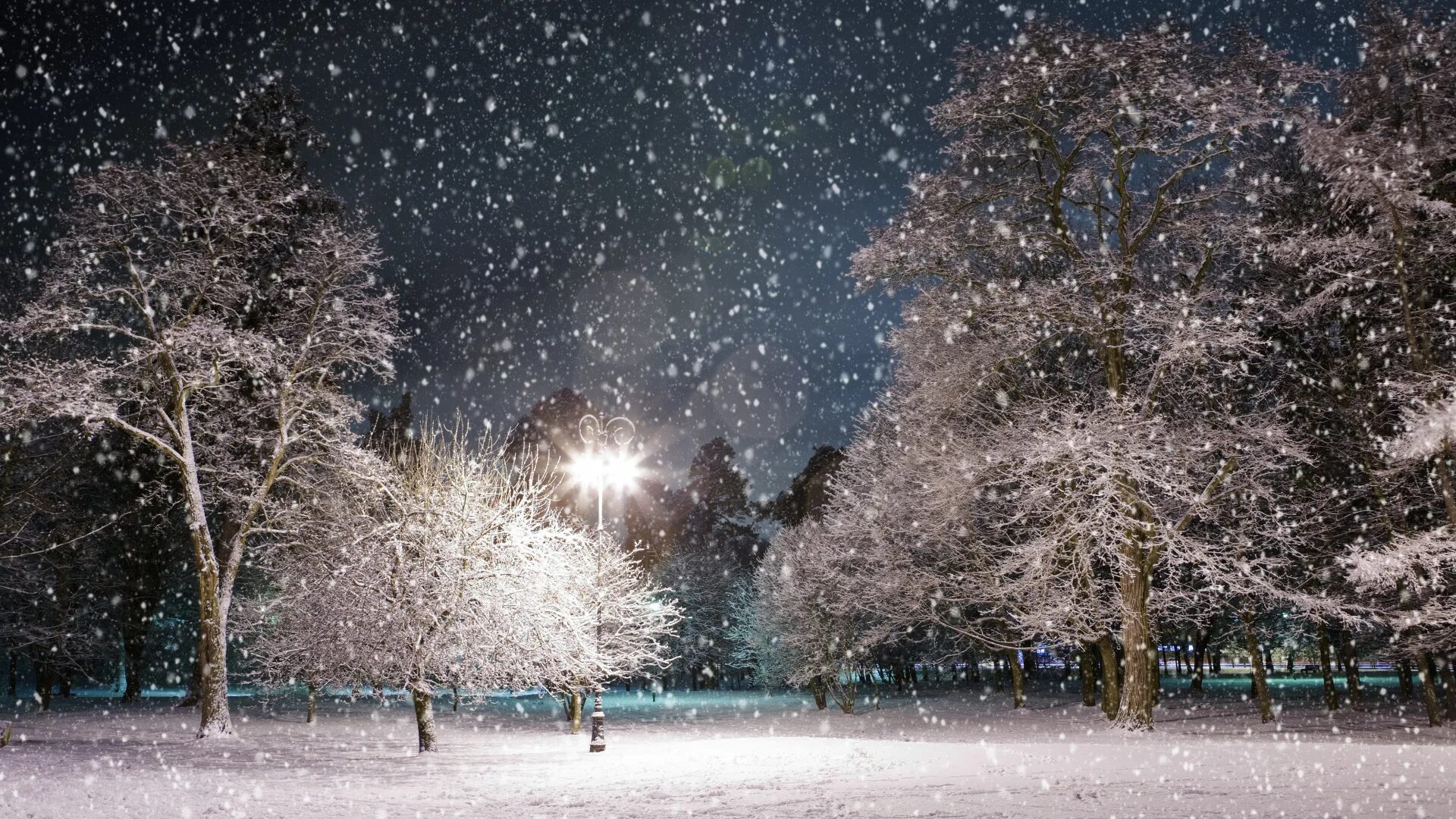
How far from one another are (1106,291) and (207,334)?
56.5 feet

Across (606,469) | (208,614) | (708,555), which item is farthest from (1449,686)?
(708,555)

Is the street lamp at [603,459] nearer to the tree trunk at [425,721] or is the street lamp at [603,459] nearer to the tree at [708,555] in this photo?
the tree trunk at [425,721]

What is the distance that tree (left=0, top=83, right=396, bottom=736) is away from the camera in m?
17.2

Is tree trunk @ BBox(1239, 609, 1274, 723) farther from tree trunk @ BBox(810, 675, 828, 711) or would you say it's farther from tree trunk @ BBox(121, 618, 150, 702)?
tree trunk @ BBox(121, 618, 150, 702)

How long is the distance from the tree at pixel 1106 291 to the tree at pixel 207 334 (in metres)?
12.0

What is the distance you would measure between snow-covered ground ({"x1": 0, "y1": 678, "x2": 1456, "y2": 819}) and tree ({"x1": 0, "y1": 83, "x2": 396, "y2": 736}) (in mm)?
4026

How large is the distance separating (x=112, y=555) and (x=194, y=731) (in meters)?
22.6

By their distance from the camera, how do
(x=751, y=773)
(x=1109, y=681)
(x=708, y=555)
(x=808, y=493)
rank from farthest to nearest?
(x=708, y=555)
(x=808, y=493)
(x=1109, y=681)
(x=751, y=773)

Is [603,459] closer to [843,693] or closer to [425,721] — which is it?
[425,721]

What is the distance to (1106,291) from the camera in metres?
16.7

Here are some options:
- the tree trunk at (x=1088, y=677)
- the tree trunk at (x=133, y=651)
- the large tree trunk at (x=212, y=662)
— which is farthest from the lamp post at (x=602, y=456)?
the tree trunk at (x=133, y=651)

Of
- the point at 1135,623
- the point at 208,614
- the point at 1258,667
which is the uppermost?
the point at 208,614

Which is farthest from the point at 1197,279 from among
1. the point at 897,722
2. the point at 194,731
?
the point at 194,731

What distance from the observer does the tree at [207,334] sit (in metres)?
17.2
